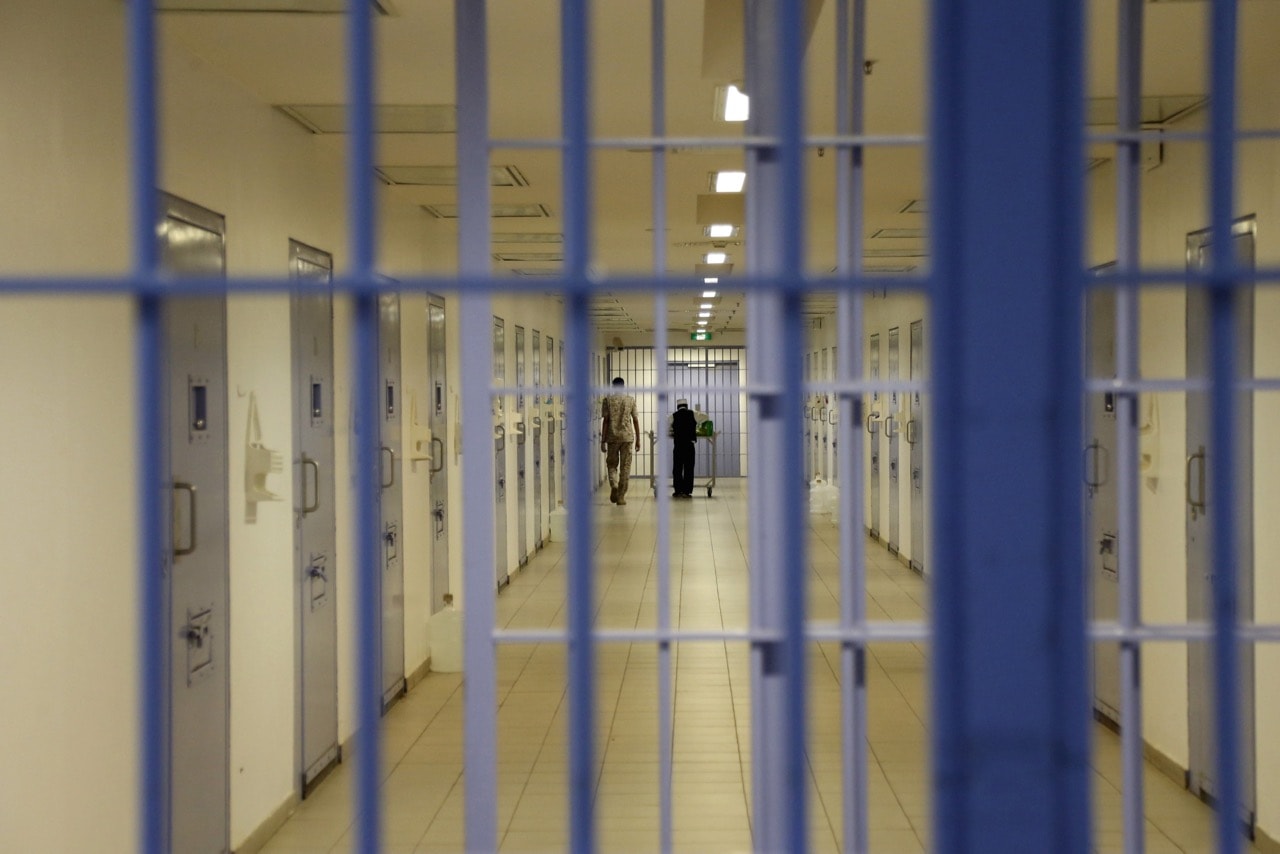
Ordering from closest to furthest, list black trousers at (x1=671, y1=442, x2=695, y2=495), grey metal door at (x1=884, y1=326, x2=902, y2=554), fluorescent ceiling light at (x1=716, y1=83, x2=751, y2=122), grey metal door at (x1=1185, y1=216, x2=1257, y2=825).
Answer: grey metal door at (x1=1185, y1=216, x2=1257, y2=825) → fluorescent ceiling light at (x1=716, y1=83, x2=751, y2=122) → grey metal door at (x1=884, y1=326, x2=902, y2=554) → black trousers at (x1=671, y1=442, x2=695, y2=495)

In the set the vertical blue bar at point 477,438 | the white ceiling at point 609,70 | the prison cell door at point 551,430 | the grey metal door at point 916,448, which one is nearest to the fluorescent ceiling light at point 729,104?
the white ceiling at point 609,70

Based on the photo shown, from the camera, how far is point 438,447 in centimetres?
771

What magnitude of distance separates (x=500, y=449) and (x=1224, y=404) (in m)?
9.05

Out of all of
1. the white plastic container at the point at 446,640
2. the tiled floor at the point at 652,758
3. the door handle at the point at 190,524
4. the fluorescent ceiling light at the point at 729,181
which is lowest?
the tiled floor at the point at 652,758

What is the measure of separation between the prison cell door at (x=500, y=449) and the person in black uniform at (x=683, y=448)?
7735 millimetres

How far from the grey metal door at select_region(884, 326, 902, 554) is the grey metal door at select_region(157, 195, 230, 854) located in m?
7.98

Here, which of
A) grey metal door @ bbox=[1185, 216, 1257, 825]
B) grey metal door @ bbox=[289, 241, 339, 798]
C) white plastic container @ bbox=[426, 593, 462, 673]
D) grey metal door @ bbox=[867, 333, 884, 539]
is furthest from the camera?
grey metal door @ bbox=[867, 333, 884, 539]

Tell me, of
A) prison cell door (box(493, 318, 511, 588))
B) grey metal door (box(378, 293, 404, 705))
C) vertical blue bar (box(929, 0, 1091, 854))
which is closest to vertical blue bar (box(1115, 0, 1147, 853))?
vertical blue bar (box(929, 0, 1091, 854))

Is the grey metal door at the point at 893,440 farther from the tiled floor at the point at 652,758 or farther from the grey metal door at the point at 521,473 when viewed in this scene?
the grey metal door at the point at 521,473

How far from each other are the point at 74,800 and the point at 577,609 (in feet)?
8.41

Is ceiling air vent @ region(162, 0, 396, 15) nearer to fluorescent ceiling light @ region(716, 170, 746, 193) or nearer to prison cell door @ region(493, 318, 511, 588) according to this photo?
fluorescent ceiling light @ region(716, 170, 746, 193)

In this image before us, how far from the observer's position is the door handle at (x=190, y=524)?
3.71 meters

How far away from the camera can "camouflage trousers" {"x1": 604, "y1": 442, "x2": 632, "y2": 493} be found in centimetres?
1611

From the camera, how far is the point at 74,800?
309 centimetres
